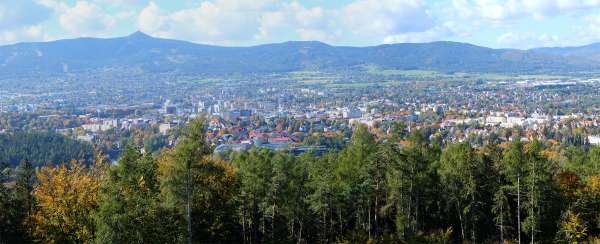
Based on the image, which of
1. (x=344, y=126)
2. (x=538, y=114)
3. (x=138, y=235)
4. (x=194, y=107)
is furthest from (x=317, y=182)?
(x=194, y=107)

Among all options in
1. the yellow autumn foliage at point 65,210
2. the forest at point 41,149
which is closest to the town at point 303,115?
the forest at point 41,149

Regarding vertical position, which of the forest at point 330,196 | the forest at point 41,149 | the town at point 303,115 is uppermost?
the forest at point 330,196

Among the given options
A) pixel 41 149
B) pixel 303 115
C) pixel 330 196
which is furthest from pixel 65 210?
pixel 303 115

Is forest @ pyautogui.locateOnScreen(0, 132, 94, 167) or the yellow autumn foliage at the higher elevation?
the yellow autumn foliage

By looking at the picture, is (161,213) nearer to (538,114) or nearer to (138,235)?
(138,235)

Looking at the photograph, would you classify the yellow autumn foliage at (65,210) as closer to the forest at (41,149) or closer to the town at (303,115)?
the town at (303,115)

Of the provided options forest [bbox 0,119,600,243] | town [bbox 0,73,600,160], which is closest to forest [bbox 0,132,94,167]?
town [bbox 0,73,600,160]

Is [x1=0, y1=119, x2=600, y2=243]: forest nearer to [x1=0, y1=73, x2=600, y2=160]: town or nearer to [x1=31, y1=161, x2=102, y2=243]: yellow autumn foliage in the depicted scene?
[x1=31, y1=161, x2=102, y2=243]: yellow autumn foliage

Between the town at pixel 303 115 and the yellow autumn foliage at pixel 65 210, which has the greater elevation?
the yellow autumn foliage at pixel 65 210
